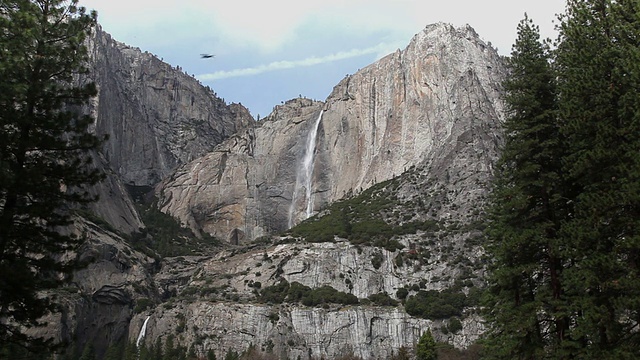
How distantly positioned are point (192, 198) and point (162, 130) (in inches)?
1367

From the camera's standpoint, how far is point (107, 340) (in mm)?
79938

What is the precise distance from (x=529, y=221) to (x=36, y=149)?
58.7 ft

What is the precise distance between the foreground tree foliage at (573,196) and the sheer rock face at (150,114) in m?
104

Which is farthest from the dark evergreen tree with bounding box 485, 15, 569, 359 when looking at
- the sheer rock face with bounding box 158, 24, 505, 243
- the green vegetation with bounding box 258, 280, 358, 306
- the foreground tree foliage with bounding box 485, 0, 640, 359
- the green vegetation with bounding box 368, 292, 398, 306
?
the sheer rock face with bounding box 158, 24, 505, 243

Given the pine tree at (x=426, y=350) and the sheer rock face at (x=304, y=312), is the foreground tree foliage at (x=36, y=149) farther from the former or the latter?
the sheer rock face at (x=304, y=312)

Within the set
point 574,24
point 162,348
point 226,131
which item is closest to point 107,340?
point 162,348

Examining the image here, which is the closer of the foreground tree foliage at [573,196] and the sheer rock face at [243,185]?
the foreground tree foliage at [573,196]

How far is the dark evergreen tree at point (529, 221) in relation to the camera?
22672mm

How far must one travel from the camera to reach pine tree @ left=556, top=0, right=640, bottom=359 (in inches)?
738

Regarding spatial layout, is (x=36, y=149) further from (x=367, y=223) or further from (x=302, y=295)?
(x=367, y=223)

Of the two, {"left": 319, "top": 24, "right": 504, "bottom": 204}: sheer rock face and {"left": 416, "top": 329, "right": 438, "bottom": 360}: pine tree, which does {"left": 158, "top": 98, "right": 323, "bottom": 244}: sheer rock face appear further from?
{"left": 416, "top": 329, "right": 438, "bottom": 360}: pine tree

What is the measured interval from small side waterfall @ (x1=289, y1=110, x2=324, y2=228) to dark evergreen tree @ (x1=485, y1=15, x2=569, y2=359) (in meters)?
91.7

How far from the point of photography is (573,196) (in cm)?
2328

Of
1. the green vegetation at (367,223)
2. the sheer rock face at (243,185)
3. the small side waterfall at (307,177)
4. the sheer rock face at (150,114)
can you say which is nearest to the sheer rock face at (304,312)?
the green vegetation at (367,223)
